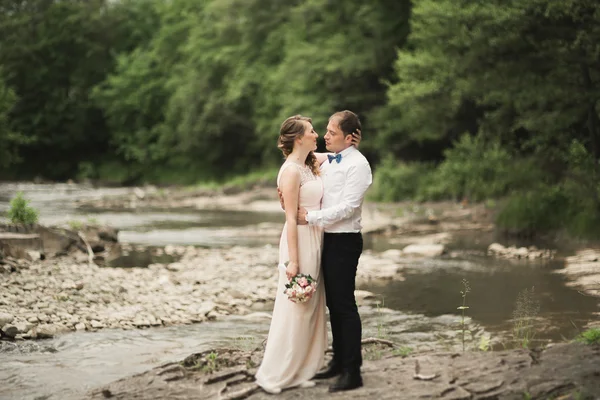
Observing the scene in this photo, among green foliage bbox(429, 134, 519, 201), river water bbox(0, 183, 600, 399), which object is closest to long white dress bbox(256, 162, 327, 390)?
river water bbox(0, 183, 600, 399)

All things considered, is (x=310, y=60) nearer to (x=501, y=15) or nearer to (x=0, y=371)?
(x=501, y=15)

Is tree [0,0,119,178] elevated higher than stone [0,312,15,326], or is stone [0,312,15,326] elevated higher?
tree [0,0,119,178]

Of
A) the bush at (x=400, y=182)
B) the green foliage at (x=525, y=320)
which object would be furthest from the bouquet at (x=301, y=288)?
the bush at (x=400, y=182)

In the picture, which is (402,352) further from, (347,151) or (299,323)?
(347,151)

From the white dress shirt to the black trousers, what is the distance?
98mm

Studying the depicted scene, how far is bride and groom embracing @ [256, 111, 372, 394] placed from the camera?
19.6 feet

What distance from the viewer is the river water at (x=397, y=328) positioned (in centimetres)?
795

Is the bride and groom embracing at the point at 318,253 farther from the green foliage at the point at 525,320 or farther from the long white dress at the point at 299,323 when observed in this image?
the green foliage at the point at 525,320

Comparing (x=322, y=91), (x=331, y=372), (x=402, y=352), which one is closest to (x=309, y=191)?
(x=331, y=372)

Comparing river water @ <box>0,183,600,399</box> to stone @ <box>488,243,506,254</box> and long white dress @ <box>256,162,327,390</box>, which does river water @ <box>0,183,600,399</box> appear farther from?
long white dress @ <box>256,162,327,390</box>

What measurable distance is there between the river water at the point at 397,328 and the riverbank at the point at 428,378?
1.11 m

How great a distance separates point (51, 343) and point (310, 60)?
3245 centimetres

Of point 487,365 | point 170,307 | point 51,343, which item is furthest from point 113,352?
point 487,365

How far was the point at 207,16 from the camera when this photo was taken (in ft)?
187
